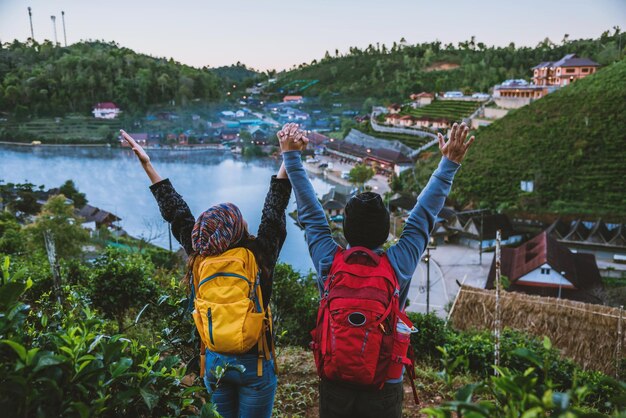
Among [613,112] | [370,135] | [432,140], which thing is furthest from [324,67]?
[613,112]

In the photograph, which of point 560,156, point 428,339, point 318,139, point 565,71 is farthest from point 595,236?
point 318,139

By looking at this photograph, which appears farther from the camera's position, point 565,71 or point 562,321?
point 565,71

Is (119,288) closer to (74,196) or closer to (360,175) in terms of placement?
(74,196)

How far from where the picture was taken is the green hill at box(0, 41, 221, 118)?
41906 mm

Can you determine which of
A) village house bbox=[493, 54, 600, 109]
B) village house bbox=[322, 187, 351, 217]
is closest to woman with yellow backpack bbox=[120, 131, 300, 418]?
village house bbox=[322, 187, 351, 217]

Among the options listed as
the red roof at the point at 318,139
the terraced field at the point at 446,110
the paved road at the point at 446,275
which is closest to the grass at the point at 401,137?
the terraced field at the point at 446,110

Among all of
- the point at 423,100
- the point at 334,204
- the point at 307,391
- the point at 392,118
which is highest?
the point at 423,100

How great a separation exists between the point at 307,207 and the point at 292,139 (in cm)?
19

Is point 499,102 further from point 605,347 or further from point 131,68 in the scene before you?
point 131,68

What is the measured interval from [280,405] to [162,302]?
891 mm

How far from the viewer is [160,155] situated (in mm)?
35500

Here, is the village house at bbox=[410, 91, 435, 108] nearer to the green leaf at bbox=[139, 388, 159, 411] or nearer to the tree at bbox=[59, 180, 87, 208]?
the tree at bbox=[59, 180, 87, 208]

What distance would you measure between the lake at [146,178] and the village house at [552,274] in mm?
5411

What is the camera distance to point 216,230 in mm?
1150
